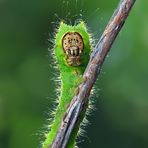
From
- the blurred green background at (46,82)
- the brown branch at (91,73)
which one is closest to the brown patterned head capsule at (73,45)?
the brown branch at (91,73)

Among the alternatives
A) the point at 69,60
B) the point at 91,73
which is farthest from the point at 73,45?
the point at 91,73

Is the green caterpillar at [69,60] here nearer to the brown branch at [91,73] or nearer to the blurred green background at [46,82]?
the brown branch at [91,73]

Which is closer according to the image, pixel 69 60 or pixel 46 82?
pixel 69 60

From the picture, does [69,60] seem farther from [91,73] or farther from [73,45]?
[91,73]

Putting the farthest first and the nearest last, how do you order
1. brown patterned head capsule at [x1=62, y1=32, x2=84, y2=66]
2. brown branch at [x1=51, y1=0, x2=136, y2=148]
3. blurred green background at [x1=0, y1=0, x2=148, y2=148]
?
blurred green background at [x1=0, y1=0, x2=148, y2=148] < brown patterned head capsule at [x1=62, y1=32, x2=84, y2=66] < brown branch at [x1=51, y1=0, x2=136, y2=148]

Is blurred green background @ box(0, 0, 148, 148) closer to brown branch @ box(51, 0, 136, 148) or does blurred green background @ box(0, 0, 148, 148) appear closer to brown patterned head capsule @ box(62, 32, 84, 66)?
brown patterned head capsule @ box(62, 32, 84, 66)

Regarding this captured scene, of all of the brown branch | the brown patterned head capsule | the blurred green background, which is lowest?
the brown branch

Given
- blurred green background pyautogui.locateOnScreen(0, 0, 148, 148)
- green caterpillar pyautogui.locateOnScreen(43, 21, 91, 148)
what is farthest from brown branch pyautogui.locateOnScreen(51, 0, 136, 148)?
blurred green background pyautogui.locateOnScreen(0, 0, 148, 148)
